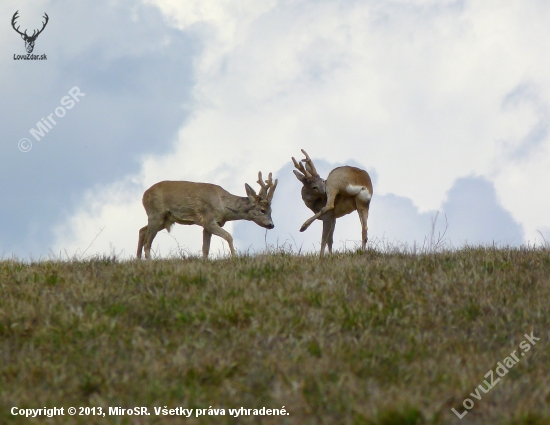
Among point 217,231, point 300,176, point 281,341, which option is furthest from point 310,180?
point 281,341

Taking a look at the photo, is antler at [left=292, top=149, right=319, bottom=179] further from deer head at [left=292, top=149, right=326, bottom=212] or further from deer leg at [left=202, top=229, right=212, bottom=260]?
deer leg at [left=202, top=229, right=212, bottom=260]

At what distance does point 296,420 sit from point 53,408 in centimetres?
168

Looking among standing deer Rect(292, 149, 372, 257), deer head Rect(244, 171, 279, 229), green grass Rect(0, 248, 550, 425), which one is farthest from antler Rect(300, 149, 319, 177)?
green grass Rect(0, 248, 550, 425)

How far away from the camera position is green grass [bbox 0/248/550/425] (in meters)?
4.99

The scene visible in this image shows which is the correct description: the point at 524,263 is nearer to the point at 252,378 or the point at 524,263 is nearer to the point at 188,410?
the point at 252,378

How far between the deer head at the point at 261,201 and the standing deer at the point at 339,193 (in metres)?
0.98

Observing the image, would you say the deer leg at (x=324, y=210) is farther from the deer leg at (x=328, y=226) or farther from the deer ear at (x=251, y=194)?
the deer ear at (x=251, y=194)

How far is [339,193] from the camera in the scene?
49.4 ft

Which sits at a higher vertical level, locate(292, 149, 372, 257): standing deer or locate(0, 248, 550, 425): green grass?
locate(292, 149, 372, 257): standing deer

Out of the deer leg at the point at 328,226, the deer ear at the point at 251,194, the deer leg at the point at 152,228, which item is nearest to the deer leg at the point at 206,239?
the deer leg at the point at 152,228

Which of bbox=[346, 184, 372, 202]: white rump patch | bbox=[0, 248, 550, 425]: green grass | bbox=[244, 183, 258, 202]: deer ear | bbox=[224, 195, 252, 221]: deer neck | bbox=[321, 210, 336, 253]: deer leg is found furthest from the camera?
bbox=[244, 183, 258, 202]: deer ear

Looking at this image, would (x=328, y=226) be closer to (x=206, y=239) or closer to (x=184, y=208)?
(x=206, y=239)

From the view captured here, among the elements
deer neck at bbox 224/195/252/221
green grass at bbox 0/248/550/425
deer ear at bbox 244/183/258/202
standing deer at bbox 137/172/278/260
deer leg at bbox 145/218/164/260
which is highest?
deer ear at bbox 244/183/258/202

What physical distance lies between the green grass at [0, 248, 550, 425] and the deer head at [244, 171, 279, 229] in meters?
8.10
